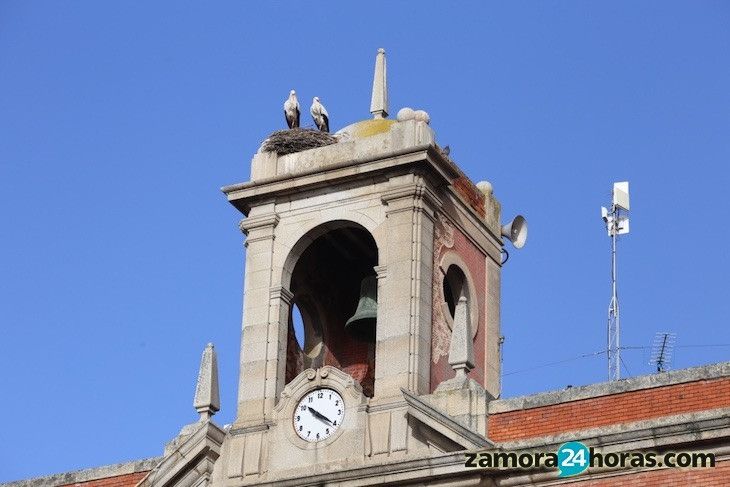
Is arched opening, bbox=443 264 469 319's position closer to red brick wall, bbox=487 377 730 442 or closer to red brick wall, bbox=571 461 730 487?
red brick wall, bbox=487 377 730 442

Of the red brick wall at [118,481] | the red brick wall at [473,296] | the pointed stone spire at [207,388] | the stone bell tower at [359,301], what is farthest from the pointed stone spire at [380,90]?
the red brick wall at [118,481]

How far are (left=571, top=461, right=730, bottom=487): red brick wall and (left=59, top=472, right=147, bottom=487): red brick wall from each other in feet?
24.2

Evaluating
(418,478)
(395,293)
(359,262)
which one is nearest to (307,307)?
(359,262)

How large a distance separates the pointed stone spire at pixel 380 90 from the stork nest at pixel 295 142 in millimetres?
1081

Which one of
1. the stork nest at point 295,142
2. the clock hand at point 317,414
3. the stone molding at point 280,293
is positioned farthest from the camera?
the stork nest at point 295,142

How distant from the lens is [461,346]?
29703 mm

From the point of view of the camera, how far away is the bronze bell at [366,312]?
104 ft

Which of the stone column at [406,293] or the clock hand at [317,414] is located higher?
the stone column at [406,293]

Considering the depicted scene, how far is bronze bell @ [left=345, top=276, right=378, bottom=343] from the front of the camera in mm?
31766

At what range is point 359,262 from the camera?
3397 centimetres

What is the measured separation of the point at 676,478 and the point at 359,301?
6997 mm

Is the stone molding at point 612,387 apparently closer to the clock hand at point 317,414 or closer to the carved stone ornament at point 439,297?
the carved stone ornament at point 439,297

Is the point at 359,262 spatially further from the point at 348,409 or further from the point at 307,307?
the point at 348,409

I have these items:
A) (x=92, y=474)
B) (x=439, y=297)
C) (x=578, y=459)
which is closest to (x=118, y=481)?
(x=92, y=474)
